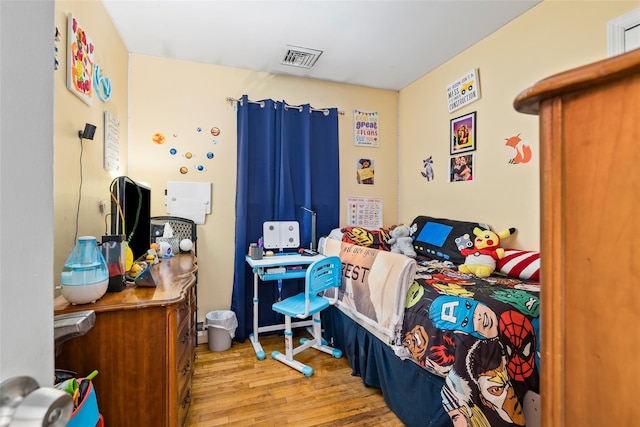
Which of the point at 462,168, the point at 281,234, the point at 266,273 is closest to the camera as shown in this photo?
the point at 266,273

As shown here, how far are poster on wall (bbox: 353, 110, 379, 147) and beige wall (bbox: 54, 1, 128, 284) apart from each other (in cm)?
214

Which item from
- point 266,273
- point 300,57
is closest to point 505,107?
point 300,57

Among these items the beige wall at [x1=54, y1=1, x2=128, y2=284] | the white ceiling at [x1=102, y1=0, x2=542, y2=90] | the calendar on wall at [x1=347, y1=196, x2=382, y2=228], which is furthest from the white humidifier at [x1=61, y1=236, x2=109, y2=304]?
the calendar on wall at [x1=347, y1=196, x2=382, y2=228]

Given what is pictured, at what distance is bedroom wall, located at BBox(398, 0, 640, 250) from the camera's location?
1.85 m

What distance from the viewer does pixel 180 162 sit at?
268 centimetres

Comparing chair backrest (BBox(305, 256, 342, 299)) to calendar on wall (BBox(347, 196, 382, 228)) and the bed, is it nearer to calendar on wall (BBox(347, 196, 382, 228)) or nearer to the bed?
the bed

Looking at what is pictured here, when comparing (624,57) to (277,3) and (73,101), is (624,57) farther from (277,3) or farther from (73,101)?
(277,3)

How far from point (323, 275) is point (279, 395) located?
802 millimetres

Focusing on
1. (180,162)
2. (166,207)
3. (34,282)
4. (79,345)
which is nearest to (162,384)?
(79,345)

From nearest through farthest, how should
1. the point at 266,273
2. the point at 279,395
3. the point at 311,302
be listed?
the point at 279,395, the point at 311,302, the point at 266,273

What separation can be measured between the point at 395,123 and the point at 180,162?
7.54 feet

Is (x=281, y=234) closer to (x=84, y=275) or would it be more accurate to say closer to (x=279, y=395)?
(x=279, y=395)

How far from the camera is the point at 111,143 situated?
6.71ft

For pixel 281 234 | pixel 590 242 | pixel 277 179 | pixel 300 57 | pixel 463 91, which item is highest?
pixel 300 57
